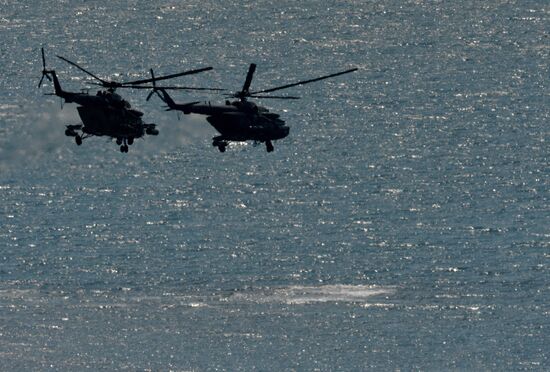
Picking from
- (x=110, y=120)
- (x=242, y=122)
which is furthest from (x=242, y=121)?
(x=110, y=120)

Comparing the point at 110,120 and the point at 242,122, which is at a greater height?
the point at 110,120

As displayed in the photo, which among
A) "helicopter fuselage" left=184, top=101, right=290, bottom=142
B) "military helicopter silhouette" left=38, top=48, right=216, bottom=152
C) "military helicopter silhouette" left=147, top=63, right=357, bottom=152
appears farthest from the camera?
"military helicopter silhouette" left=38, top=48, right=216, bottom=152

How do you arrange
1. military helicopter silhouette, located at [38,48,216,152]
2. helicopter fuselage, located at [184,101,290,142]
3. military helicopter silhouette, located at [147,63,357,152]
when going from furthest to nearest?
military helicopter silhouette, located at [38,48,216,152] → helicopter fuselage, located at [184,101,290,142] → military helicopter silhouette, located at [147,63,357,152]

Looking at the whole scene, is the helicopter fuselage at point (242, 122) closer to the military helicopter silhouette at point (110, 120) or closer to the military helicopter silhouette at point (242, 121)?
the military helicopter silhouette at point (242, 121)

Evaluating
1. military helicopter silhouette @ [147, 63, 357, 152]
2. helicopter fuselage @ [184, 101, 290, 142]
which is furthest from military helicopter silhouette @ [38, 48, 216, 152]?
helicopter fuselage @ [184, 101, 290, 142]

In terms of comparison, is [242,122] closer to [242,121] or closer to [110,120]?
[242,121]

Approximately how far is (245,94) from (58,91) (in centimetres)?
1517

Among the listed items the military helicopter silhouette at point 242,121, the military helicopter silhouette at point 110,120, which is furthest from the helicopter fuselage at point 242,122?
the military helicopter silhouette at point 110,120

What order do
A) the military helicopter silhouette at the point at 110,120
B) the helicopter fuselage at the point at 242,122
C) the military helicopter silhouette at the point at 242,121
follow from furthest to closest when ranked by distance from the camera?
the military helicopter silhouette at the point at 110,120 → the helicopter fuselage at the point at 242,122 → the military helicopter silhouette at the point at 242,121

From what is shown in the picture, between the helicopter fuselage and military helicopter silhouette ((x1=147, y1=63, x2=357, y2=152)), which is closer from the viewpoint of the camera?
Answer: military helicopter silhouette ((x1=147, y1=63, x2=357, y2=152))

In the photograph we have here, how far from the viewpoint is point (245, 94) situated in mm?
119750

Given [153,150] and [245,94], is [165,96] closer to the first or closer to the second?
[245,94]

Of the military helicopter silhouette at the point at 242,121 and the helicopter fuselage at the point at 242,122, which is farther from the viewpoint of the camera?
the helicopter fuselage at the point at 242,122

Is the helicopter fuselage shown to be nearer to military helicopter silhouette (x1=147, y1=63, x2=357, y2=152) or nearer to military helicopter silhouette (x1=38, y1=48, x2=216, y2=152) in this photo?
military helicopter silhouette (x1=147, y1=63, x2=357, y2=152)
